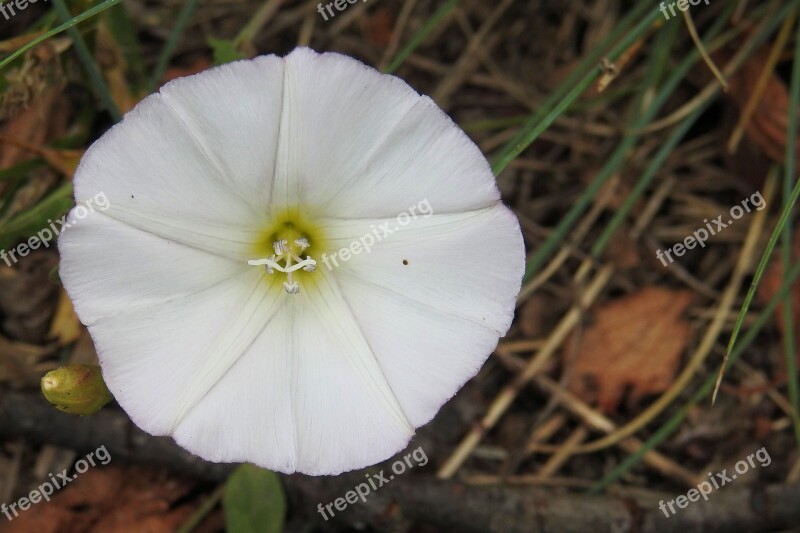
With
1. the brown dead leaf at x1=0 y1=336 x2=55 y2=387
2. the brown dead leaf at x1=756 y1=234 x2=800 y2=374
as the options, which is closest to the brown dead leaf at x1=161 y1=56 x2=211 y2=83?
the brown dead leaf at x1=0 y1=336 x2=55 y2=387

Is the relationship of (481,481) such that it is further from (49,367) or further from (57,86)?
(57,86)

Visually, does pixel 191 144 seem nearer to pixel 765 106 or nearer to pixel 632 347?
pixel 632 347

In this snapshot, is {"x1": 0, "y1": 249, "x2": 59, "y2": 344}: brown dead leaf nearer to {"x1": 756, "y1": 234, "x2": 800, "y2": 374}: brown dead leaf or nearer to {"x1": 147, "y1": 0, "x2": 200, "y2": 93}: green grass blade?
{"x1": 147, "y1": 0, "x2": 200, "y2": 93}: green grass blade

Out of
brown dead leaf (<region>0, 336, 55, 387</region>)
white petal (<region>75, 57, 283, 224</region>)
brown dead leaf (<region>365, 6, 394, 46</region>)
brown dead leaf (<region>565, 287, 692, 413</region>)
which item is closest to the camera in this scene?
white petal (<region>75, 57, 283, 224</region>)

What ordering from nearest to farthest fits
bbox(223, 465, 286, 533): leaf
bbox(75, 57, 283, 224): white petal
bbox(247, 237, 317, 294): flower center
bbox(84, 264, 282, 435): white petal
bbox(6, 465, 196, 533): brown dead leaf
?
1. bbox(75, 57, 283, 224): white petal
2. bbox(84, 264, 282, 435): white petal
3. bbox(247, 237, 317, 294): flower center
4. bbox(223, 465, 286, 533): leaf
5. bbox(6, 465, 196, 533): brown dead leaf

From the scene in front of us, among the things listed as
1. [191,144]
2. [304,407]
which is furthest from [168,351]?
[191,144]

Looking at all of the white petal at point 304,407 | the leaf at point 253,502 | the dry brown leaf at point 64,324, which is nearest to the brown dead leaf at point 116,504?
the leaf at point 253,502

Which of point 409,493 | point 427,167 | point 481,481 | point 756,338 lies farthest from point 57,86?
point 756,338

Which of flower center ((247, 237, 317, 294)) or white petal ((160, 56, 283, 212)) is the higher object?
white petal ((160, 56, 283, 212))
